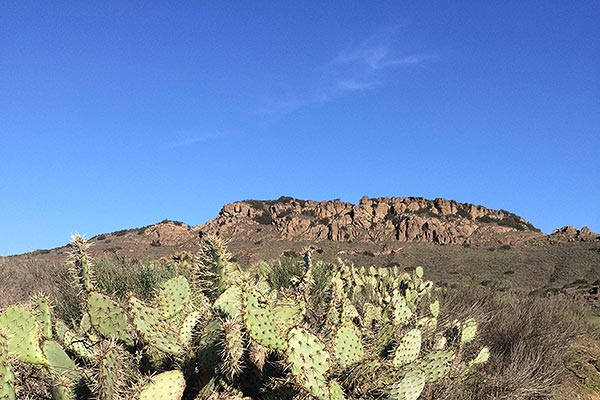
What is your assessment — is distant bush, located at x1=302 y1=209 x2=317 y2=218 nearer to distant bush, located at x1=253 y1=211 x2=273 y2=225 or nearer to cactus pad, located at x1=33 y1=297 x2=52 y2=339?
distant bush, located at x1=253 y1=211 x2=273 y2=225

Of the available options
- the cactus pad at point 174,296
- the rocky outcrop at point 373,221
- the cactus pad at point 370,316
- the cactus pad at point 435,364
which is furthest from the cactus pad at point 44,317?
the rocky outcrop at point 373,221

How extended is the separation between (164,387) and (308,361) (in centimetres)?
71

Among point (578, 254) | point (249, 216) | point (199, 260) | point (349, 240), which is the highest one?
point (249, 216)

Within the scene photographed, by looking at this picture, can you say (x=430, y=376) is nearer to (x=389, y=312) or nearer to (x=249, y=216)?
(x=389, y=312)

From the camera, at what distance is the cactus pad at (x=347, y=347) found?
319 centimetres

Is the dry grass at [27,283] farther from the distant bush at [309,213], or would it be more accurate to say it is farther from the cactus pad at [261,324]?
the distant bush at [309,213]

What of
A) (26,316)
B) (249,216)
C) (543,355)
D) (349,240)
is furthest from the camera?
(249,216)

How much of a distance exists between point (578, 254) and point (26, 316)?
34.9 m

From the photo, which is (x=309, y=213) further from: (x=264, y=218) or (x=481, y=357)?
(x=481, y=357)

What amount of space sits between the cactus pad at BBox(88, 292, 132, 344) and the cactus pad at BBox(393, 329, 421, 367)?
1.74m

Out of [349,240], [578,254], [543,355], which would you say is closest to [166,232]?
[349,240]

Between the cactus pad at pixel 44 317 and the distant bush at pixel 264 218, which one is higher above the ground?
the distant bush at pixel 264 218

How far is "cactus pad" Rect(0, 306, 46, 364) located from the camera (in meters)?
2.88

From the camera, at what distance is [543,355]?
6.29 metres
